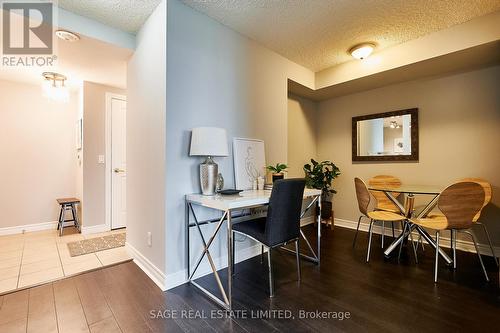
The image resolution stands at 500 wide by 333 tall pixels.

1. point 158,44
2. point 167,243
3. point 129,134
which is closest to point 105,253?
point 167,243

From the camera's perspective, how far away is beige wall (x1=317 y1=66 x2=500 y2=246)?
273 cm

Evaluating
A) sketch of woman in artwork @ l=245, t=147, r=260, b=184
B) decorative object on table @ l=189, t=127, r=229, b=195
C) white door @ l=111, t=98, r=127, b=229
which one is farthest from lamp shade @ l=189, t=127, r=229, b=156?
white door @ l=111, t=98, r=127, b=229

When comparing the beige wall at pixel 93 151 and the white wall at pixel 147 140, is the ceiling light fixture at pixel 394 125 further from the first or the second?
the beige wall at pixel 93 151

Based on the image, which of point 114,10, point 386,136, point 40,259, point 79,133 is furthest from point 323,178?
point 79,133

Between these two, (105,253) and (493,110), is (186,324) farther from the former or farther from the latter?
(493,110)

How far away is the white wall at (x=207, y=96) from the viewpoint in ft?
6.73

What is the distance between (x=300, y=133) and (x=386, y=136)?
1301 mm

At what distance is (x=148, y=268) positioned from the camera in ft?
7.38

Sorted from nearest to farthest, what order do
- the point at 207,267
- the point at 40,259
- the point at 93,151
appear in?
the point at 207,267
the point at 40,259
the point at 93,151

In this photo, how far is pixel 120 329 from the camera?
1488 mm

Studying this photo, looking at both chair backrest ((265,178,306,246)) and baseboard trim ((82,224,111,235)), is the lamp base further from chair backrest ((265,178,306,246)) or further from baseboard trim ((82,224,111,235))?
baseboard trim ((82,224,111,235))

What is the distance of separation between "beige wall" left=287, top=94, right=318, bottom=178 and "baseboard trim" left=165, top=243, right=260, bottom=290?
1519mm

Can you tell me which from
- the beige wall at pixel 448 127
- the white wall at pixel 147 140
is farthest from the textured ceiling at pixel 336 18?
the beige wall at pixel 448 127

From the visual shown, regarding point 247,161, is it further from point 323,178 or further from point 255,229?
point 323,178
